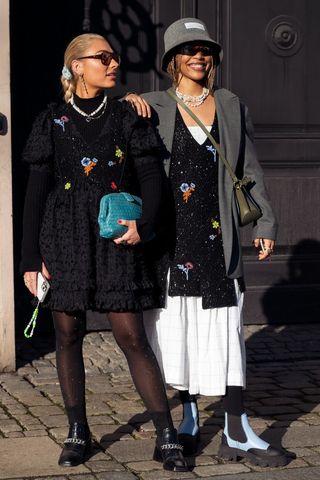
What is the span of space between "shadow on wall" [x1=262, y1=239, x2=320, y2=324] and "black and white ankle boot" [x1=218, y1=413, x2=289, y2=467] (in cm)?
302

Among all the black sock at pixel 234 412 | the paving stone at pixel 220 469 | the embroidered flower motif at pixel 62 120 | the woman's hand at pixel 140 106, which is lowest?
the paving stone at pixel 220 469

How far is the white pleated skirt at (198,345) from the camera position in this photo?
18.9 ft

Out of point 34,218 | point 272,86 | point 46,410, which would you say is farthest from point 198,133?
point 272,86

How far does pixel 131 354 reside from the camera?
5637 millimetres

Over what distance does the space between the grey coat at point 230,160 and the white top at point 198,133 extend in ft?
0.23

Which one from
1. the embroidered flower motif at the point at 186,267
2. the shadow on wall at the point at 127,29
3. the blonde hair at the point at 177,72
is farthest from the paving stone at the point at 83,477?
the shadow on wall at the point at 127,29

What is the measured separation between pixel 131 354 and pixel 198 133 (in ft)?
3.22

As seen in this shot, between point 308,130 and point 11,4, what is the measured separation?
2132 millimetres

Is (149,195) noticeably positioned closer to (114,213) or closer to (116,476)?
(114,213)

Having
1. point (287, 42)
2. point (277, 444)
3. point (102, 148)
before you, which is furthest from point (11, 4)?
point (277, 444)

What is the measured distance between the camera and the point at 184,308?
5.80m

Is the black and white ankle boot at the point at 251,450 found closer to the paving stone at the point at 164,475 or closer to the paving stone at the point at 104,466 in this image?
the paving stone at the point at 164,475

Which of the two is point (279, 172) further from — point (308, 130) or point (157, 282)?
point (157, 282)

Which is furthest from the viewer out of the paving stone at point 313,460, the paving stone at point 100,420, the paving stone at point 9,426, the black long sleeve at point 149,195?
the paving stone at point 100,420
